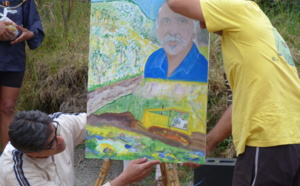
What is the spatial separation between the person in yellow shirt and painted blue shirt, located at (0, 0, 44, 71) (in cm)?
214

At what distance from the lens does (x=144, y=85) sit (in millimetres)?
2955

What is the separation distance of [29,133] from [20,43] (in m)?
1.96

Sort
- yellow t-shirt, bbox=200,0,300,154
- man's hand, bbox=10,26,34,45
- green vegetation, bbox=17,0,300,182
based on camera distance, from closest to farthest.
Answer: yellow t-shirt, bbox=200,0,300,154, man's hand, bbox=10,26,34,45, green vegetation, bbox=17,0,300,182

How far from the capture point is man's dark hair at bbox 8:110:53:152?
2482 mm

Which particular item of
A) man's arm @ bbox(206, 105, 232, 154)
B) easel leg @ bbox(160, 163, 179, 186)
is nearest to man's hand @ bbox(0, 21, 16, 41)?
easel leg @ bbox(160, 163, 179, 186)

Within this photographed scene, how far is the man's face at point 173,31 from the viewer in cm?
288

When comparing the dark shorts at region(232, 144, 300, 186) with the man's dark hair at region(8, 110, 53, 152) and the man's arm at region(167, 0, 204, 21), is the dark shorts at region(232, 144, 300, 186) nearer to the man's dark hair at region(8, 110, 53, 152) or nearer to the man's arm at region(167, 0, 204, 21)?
the man's arm at region(167, 0, 204, 21)

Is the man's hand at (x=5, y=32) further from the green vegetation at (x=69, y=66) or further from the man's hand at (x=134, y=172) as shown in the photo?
the man's hand at (x=134, y=172)

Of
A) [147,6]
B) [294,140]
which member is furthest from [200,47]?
[294,140]

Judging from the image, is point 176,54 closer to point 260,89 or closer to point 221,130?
point 221,130

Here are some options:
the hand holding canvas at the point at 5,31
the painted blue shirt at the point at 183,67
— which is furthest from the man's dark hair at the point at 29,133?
the hand holding canvas at the point at 5,31

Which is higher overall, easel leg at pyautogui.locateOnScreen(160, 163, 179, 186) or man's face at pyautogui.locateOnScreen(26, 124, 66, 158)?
man's face at pyautogui.locateOnScreen(26, 124, 66, 158)

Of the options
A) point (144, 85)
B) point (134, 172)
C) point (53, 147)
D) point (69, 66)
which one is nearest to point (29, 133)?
point (53, 147)

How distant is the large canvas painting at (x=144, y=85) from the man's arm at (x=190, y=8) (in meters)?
0.34
